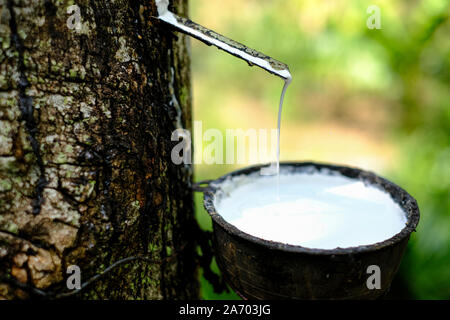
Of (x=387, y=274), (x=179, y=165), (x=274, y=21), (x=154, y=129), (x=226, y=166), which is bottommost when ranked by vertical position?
(x=226, y=166)

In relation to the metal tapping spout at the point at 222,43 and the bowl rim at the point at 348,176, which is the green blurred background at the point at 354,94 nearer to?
the bowl rim at the point at 348,176

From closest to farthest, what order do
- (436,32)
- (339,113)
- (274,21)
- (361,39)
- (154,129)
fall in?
(154,129), (436,32), (361,39), (274,21), (339,113)

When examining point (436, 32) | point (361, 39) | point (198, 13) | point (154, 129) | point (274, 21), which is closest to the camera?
point (154, 129)

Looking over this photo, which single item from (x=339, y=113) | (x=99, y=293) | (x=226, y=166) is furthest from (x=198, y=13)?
(x=99, y=293)

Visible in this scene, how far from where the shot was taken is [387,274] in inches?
55.9

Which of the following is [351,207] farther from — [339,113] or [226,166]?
[339,113]

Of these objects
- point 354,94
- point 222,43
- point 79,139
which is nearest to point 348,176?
point 222,43

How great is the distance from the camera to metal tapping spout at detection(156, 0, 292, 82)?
145 cm

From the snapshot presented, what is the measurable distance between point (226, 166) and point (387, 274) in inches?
153

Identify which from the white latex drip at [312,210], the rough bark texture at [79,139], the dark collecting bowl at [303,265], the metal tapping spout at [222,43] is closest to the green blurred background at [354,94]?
the white latex drip at [312,210]

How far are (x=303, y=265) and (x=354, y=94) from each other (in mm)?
6497

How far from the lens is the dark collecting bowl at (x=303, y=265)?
1279mm

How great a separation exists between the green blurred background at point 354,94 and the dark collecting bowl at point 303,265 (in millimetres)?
883

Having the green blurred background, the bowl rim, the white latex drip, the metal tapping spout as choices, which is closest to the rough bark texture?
the metal tapping spout
